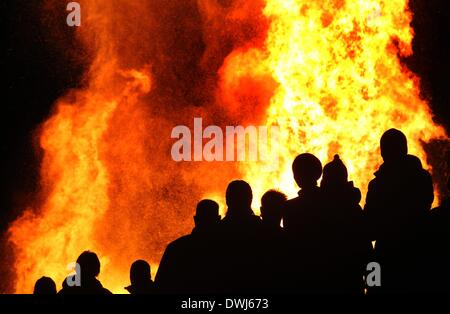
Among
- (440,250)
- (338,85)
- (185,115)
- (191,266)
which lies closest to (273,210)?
(191,266)

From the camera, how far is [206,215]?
4.68 m

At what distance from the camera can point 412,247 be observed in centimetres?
443

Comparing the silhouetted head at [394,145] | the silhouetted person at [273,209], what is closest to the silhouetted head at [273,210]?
the silhouetted person at [273,209]

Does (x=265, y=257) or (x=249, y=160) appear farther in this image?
(x=249, y=160)

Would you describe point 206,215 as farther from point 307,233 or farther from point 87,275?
point 87,275

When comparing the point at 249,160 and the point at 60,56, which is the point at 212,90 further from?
the point at 60,56

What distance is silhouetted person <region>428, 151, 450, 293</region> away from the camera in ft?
14.1

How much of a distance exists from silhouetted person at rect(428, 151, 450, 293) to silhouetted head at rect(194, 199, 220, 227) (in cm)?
141

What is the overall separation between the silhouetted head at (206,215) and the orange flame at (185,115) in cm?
546

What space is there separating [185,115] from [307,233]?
8.79m

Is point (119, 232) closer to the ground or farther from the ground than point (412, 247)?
farther from the ground

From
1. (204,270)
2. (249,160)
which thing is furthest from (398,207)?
(249,160)

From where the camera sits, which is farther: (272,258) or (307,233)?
(307,233)
